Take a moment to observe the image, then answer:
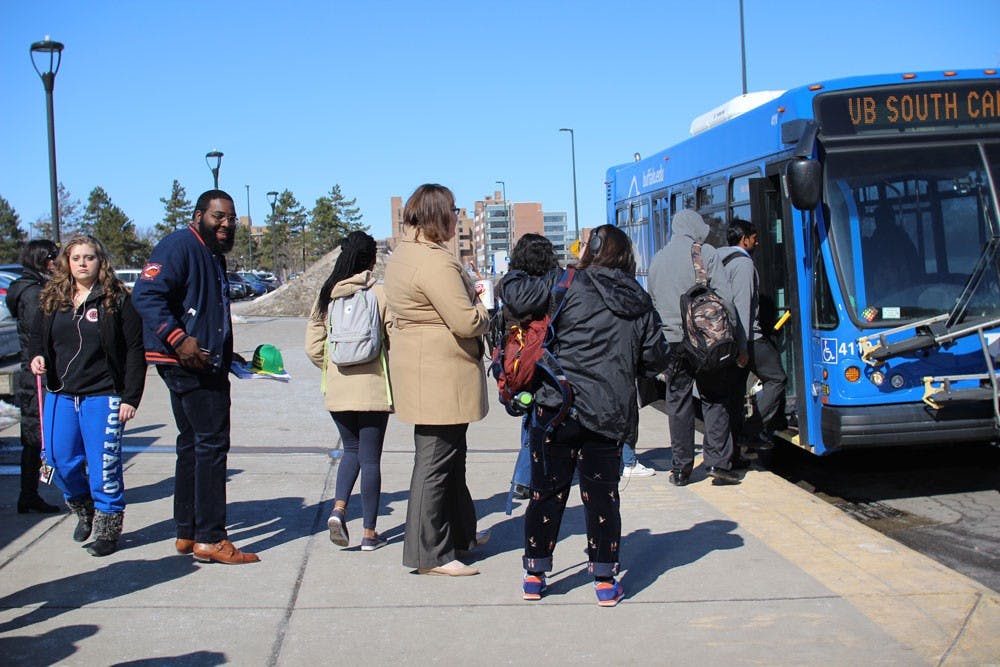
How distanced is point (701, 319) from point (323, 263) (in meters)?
29.9

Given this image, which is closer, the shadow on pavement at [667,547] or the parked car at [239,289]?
the shadow on pavement at [667,547]

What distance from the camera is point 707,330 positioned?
7016 millimetres

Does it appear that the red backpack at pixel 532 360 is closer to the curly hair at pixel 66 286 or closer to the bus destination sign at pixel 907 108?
the curly hair at pixel 66 286

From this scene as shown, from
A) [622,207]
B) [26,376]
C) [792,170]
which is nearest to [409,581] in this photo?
[26,376]

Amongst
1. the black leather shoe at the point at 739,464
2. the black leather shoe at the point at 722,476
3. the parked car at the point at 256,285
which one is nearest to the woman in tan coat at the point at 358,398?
the black leather shoe at the point at 722,476

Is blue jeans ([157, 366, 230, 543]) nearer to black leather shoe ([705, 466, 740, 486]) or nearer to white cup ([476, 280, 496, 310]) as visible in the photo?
white cup ([476, 280, 496, 310])

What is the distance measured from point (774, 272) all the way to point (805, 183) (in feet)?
5.55

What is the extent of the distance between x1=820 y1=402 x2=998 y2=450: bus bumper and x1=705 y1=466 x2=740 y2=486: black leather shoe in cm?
84

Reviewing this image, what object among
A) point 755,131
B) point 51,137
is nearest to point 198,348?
point 755,131

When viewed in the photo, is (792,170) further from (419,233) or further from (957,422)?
(419,233)

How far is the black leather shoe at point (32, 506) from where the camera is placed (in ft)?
21.2

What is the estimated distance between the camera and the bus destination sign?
7.55m

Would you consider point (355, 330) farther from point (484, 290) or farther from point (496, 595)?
point (484, 290)

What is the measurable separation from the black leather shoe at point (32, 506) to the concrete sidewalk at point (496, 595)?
9 centimetres
